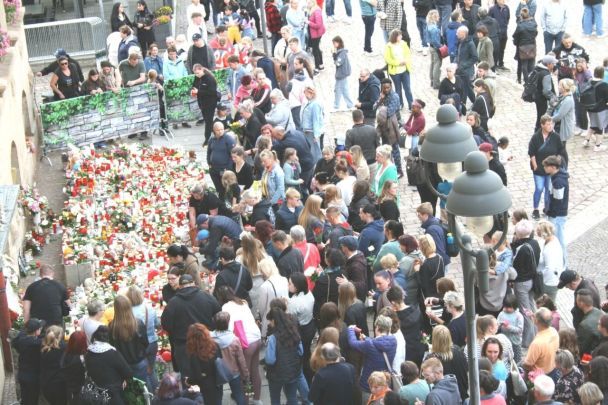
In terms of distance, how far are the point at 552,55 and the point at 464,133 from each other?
39.3 ft

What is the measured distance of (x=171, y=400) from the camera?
11.6 meters

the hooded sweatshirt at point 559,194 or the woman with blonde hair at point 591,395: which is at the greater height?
the hooded sweatshirt at point 559,194

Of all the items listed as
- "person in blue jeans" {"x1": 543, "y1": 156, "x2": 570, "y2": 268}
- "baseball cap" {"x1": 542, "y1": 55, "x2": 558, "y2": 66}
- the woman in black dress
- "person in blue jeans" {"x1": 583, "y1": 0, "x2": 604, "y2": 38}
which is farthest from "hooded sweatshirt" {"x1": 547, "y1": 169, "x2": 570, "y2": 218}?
"person in blue jeans" {"x1": 583, "y1": 0, "x2": 604, "y2": 38}

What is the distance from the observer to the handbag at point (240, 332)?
1305 centimetres

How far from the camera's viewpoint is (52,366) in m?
13.0

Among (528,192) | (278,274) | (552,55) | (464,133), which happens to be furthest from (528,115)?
(464,133)

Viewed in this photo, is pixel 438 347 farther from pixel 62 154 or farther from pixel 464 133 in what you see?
pixel 62 154

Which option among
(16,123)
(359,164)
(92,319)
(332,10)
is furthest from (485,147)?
(332,10)

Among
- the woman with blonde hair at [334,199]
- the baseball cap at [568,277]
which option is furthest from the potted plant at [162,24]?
the baseball cap at [568,277]

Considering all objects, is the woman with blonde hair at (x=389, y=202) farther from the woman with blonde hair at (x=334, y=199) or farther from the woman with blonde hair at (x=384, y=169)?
the woman with blonde hair at (x=384, y=169)

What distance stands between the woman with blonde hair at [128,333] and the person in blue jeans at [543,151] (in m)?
6.91

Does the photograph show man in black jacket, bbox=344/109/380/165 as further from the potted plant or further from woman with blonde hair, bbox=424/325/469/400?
the potted plant

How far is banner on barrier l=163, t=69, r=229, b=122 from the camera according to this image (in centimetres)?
2222

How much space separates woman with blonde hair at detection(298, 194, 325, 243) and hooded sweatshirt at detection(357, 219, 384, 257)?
57 cm
